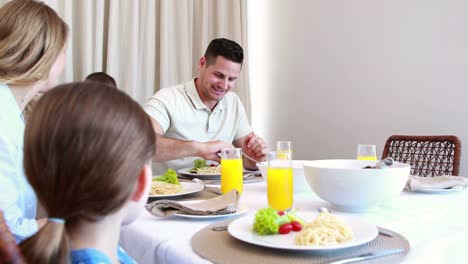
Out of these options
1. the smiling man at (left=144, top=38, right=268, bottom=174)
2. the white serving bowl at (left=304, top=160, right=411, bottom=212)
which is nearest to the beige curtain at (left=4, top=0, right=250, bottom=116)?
the smiling man at (left=144, top=38, right=268, bottom=174)

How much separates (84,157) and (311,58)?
2.48 metres

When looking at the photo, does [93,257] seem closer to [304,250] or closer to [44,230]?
[44,230]

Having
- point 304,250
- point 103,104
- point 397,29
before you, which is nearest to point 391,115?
point 397,29

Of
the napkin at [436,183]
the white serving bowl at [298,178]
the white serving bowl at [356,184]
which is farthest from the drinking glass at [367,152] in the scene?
the white serving bowl at [356,184]

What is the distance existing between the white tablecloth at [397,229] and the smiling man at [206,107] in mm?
1018

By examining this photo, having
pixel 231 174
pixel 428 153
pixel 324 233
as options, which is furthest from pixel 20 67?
pixel 428 153

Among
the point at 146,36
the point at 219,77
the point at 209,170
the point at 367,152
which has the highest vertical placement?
the point at 146,36

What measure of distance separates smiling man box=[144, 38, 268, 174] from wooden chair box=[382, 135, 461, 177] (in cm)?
67

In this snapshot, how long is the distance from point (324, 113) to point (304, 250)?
214cm

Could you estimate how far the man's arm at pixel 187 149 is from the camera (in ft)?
5.29

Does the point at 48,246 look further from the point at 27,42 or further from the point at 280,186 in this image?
the point at 27,42

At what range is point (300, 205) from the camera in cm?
111

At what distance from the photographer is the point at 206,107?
89.7 inches

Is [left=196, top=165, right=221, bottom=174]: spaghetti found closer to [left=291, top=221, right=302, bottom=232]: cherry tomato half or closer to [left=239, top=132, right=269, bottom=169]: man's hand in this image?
[left=239, top=132, right=269, bottom=169]: man's hand
